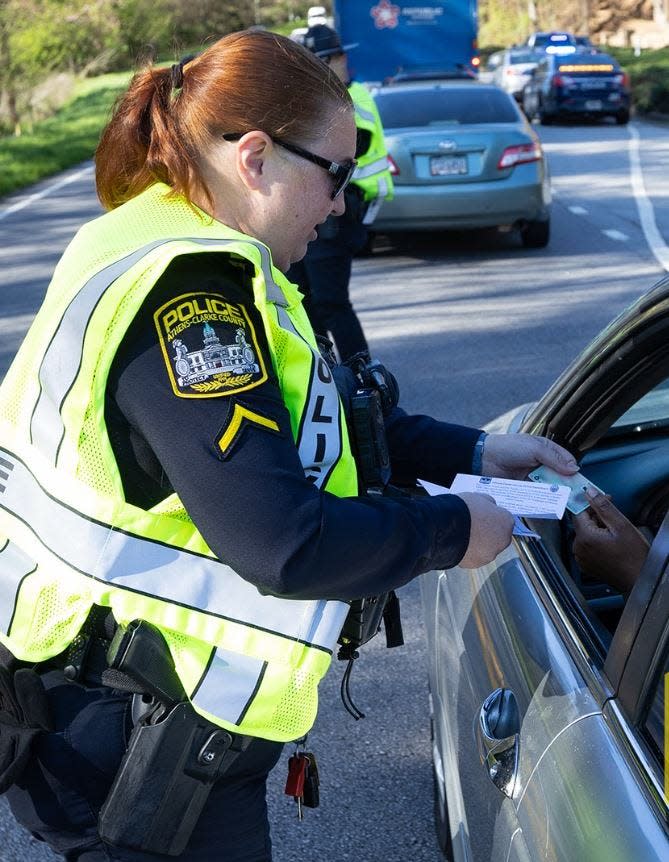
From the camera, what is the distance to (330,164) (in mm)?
1710

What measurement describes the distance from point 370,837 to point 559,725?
5.02ft

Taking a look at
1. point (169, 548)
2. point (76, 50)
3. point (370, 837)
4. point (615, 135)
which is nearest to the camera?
point (169, 548)

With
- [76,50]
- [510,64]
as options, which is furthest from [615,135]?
[76,50]

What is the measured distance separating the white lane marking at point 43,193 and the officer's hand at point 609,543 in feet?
48.6

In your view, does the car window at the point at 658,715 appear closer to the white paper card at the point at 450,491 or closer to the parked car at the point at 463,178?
the white paper card at the point at 450,491

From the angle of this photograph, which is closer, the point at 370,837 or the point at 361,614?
the point at 361,614

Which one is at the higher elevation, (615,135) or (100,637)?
(100,637)

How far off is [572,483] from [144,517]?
920mm

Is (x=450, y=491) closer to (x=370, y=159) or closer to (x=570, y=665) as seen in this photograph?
(x=570, y=665)

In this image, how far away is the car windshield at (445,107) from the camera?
11703 millimetres

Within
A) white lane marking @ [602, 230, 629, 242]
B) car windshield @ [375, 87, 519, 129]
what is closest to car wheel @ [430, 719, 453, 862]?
car windshield @ [375, 87, 519, 129]

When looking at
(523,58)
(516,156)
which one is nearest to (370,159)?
(516,156)

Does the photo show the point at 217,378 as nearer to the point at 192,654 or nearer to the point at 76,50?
the point at 192,654

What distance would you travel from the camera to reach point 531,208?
1127 centimetres
